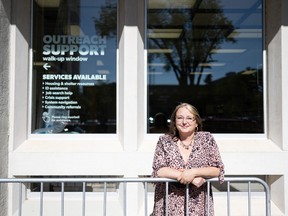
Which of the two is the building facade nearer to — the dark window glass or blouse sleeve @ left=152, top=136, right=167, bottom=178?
the dark window glass

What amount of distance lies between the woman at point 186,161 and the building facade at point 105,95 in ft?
5.76

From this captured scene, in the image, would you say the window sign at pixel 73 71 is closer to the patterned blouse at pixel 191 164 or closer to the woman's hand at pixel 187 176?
the patterned blouse at pixel 191 164

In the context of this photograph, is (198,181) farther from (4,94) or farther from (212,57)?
(212,57)

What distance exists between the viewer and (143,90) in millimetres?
5527

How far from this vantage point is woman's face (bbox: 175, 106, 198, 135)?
3.27m

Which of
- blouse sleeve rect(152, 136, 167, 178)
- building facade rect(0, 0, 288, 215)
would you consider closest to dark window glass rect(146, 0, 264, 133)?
building facade rect(0, 0, 288, 215)

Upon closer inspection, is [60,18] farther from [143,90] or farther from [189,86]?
[189,86]

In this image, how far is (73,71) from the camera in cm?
568

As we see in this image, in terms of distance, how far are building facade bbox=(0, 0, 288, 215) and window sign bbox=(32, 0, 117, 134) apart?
2 cm

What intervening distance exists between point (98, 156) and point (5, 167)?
1269mm

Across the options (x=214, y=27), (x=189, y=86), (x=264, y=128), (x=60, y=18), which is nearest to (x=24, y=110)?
(x=60, y=18)

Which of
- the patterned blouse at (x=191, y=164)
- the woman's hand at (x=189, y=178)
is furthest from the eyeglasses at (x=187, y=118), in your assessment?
the woman's hand at (x=189, y=178)

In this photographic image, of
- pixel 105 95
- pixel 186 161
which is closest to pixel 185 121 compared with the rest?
pixel 186 161

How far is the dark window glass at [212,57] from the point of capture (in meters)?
6.03
